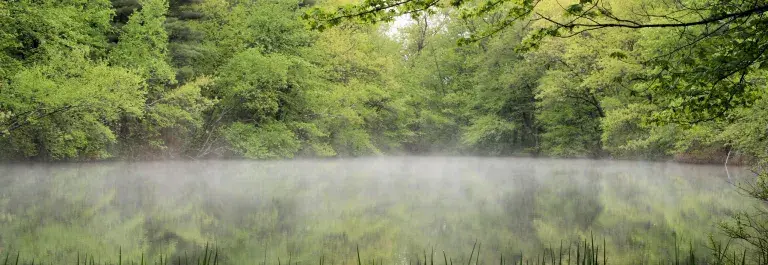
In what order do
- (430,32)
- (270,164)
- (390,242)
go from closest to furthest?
1. (390,242)
2. (270,164)
3. (430,32)

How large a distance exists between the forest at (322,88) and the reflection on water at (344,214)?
79.8 inches

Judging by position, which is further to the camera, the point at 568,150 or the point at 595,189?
the point at 568,150

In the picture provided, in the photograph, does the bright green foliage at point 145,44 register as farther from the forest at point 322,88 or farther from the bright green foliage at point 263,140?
the bright green foliage at point 263,140

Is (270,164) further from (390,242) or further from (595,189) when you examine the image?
(390,242)

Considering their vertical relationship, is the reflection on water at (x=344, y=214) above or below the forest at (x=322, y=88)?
below

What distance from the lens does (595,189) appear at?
15.3 meters

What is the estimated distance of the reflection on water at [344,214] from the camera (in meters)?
7.33

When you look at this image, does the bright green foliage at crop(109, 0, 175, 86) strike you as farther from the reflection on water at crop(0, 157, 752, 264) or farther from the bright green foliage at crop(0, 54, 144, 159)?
the reflection on water at crop(0, 157, 752, 264)

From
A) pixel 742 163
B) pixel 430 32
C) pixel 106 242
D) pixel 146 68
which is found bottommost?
pixel 106 242

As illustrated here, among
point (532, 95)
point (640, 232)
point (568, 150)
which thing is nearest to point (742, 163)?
point (568, 150)

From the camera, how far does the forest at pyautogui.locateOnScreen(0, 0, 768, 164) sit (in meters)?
18.1

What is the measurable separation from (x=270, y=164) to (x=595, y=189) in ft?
48.4

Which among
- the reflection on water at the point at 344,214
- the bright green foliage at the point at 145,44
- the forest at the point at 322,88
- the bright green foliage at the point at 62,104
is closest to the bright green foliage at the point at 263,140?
the forest at the point at 322,88

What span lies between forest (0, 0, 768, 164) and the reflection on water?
6.65 feet
